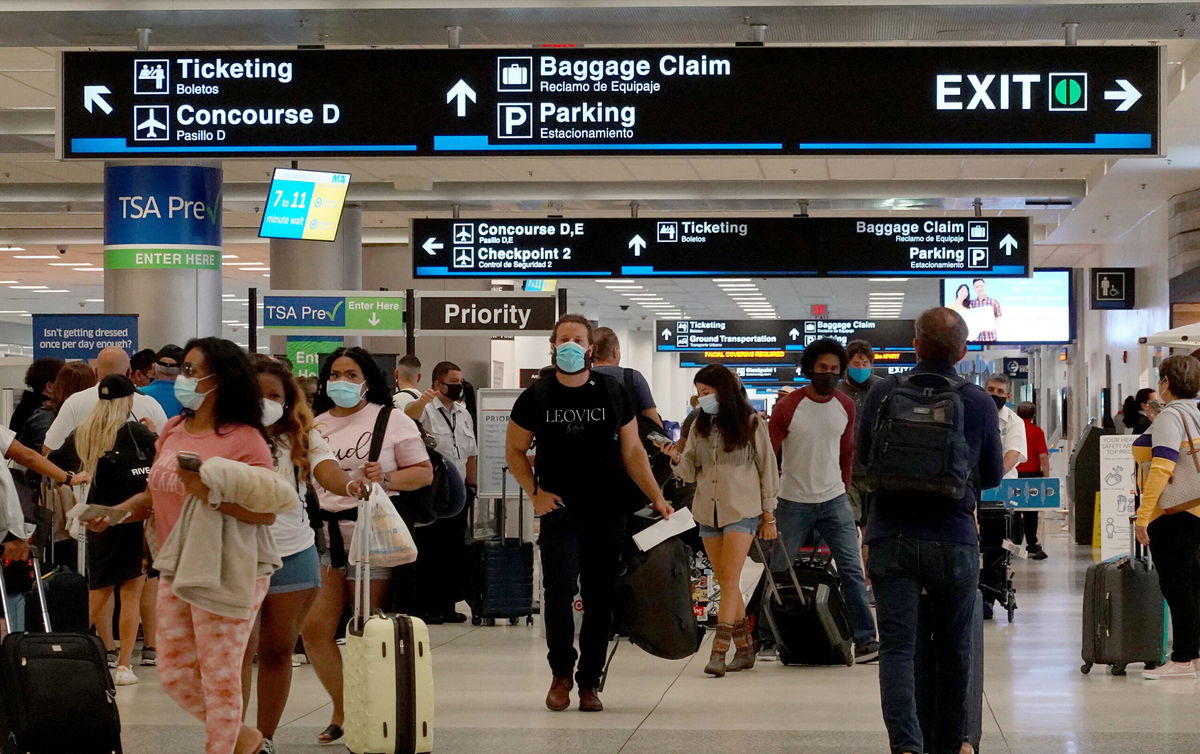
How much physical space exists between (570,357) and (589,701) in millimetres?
1460

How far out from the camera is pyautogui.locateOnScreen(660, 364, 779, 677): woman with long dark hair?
762cm

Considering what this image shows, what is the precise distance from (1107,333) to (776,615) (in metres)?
14.3

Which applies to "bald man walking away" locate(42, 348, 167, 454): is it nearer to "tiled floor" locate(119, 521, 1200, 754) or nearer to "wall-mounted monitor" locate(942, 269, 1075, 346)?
"tiled floor" locate(119, 521, 1200, 754)

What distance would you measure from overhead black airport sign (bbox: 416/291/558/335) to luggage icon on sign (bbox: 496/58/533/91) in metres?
5.25

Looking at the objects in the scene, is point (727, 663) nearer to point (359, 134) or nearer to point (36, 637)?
point (359, 134)

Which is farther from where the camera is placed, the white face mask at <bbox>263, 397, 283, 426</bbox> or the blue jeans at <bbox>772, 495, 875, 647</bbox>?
the blue jeans at <bbox>772, 495, 875, 647</bbox>

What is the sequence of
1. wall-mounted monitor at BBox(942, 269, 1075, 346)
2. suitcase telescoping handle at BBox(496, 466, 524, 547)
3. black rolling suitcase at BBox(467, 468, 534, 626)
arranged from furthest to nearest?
wall-mounted monitor at BBox(942, 269, 1075, 346) → suitcase telescoping handle at BBox(496, 466, 524, 547) → black rolling suitcase at BBox(467, 468, 534, 626)

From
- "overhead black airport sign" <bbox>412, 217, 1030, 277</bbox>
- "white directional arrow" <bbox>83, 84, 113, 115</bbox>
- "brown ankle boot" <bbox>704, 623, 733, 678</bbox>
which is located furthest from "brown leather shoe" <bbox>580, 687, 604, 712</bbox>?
"overhead black airport sign" <bbox>412, 217, 1030, 277</bbox>

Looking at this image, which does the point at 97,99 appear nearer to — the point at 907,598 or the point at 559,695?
the point at 559,695

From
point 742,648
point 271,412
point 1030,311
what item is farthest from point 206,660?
point 1030,311

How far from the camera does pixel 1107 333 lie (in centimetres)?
2081

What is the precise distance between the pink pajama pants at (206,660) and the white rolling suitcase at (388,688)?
54 cm

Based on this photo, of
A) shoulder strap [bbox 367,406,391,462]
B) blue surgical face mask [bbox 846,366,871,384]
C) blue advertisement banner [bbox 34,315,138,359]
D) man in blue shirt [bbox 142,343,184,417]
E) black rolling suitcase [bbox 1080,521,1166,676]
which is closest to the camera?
shoulder strap [bbox 367,406,391,462]

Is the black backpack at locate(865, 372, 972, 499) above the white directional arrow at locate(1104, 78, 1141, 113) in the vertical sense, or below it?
below
